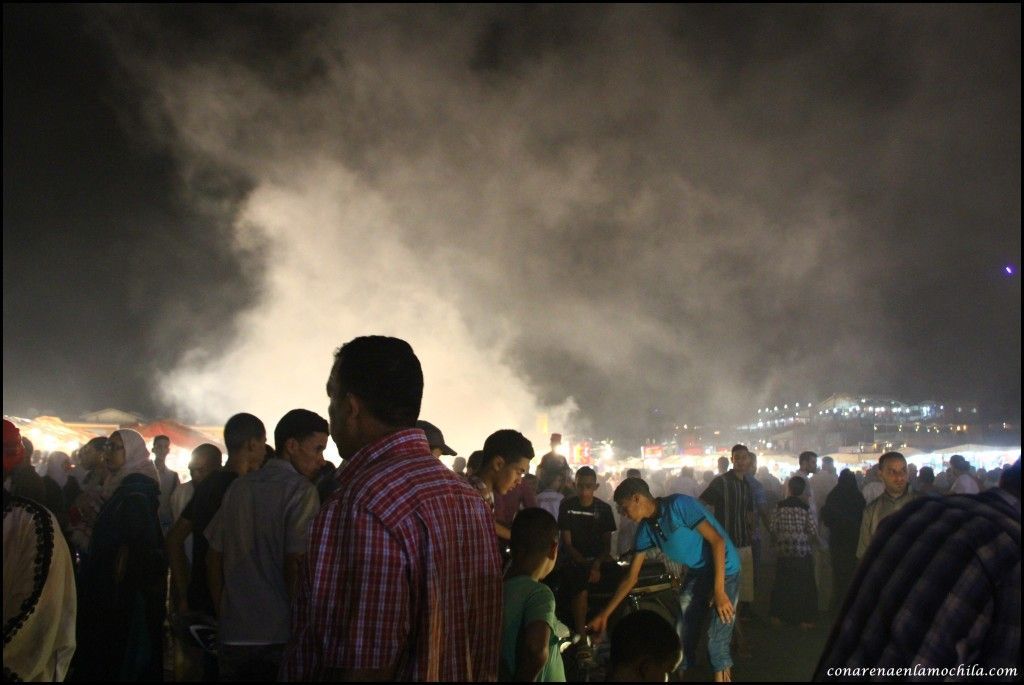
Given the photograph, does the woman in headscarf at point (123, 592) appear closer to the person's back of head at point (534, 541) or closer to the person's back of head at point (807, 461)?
the person's back of head at point (534, 541)

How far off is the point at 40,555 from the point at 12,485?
4.72 m

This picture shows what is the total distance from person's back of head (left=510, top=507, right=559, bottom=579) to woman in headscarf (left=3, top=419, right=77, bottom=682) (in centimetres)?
217

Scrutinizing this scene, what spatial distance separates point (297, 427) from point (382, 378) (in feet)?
7.35

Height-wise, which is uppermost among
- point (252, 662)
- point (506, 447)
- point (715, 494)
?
point (506, 447)

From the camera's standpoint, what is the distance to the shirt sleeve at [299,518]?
3398 millimetres

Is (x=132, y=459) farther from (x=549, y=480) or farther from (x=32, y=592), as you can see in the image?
(x=549, y=480)

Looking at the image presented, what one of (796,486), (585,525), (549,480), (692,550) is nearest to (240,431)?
(692,550)

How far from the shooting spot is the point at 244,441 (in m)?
4.48

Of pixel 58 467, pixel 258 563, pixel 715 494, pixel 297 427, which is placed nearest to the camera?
pixel 258 563

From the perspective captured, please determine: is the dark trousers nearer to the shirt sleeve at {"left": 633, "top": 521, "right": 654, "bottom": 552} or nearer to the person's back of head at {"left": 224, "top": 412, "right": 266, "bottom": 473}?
the person's back of head at {"left": 224, "top": 412, "right": 266, "bottom": 473}

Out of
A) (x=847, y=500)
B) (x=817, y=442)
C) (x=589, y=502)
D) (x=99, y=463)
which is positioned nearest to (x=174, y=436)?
(x=99, y=463)

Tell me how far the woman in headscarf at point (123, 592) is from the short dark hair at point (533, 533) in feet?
9.75

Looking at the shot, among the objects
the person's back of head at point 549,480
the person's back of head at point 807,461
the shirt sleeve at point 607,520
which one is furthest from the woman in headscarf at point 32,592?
the person's back of head at point 807,461

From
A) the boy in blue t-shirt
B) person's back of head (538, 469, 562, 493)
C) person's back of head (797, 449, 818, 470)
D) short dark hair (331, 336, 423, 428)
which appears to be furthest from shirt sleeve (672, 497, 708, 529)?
person's back of head (797, 449, 818, 470)
